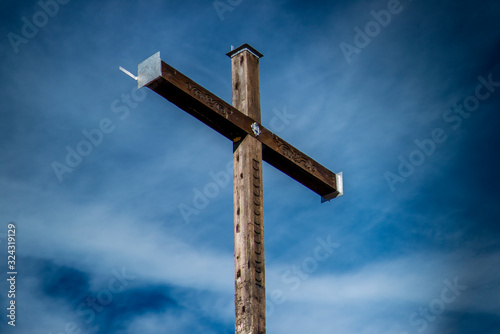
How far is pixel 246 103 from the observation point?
8.41 meters

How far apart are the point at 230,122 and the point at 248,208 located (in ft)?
2.96

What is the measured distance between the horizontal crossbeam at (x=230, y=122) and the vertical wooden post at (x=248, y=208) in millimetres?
161

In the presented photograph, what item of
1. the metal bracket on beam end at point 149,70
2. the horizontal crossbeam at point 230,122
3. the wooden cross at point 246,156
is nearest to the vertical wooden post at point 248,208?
the wooden cross at point 246,156

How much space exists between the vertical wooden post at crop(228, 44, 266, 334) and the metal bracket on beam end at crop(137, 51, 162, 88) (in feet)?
3.98

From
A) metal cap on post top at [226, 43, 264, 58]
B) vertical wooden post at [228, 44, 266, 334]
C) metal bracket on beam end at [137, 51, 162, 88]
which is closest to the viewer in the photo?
vertical wooden post at [228, 44, 266, 334]

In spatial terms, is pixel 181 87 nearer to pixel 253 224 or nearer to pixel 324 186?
pixel 253 224

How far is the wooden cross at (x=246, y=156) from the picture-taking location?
732 cm

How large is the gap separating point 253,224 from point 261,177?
1.85 feet

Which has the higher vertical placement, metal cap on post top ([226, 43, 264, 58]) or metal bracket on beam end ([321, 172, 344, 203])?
metal cap on post top ([226, 43, 264, 58])

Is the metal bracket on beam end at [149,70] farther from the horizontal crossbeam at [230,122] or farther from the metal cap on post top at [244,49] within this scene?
the metal cap on post top at [244,49]

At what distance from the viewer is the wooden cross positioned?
732cm

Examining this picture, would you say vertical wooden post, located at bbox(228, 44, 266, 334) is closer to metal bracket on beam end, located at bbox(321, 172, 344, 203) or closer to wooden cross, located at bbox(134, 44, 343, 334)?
wooden cross, located at bbox(134, 44, 343, 334)

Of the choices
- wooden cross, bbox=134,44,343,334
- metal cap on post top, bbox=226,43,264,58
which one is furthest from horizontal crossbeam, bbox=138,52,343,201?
metal cap on post top, bbox=226,43,264,58

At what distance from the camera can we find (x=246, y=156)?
7.98 meters
